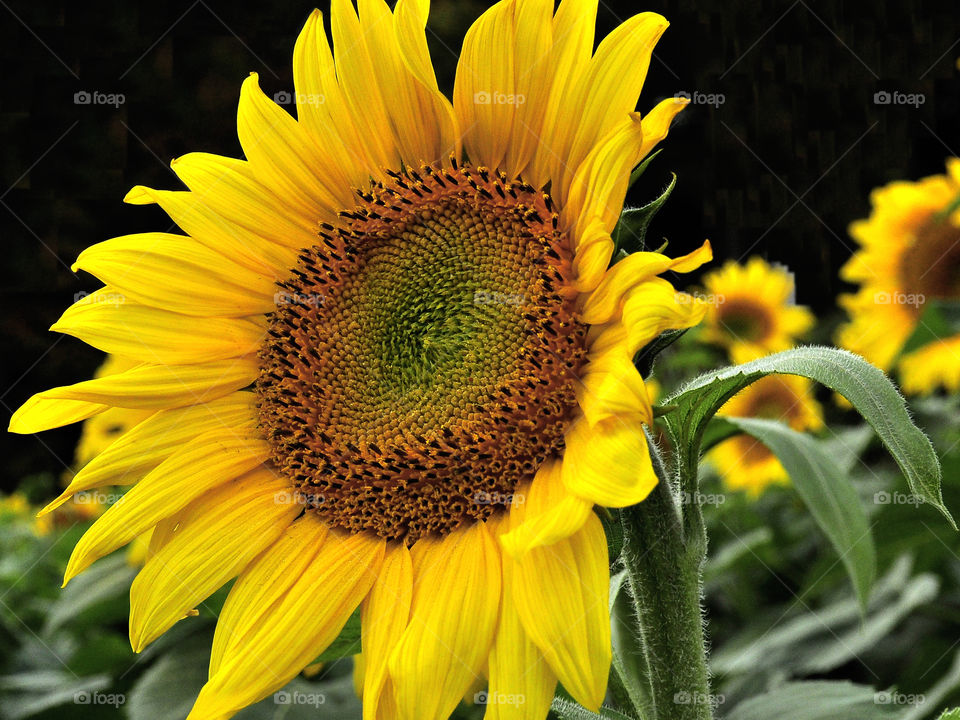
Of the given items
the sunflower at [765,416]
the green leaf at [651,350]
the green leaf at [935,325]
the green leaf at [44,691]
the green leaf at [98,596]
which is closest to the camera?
the green leaf at [651,350]

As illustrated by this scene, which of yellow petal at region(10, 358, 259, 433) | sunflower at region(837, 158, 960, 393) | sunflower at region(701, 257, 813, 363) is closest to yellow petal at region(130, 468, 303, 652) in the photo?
yellow petal at region(10, 358, 259, 433)

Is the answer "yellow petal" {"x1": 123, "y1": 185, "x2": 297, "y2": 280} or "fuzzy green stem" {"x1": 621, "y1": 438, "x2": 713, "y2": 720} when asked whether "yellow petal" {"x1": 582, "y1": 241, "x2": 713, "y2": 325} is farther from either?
"yellow petal" {"x1": 123, "y1": 185, "x2": 297, "y2": 280}

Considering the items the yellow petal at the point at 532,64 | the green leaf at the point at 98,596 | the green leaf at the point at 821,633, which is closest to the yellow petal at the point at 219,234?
the yellow petal at the point at 532,64

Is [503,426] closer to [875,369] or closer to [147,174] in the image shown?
[875,369]

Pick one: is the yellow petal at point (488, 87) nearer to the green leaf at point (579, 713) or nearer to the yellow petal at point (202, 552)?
the yellow petal at point (202, 552)

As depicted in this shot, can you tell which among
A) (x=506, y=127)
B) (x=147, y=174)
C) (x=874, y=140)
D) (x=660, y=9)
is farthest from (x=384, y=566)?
(x=147, y=174)

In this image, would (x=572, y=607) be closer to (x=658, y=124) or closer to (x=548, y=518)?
(x=548, y=518)
